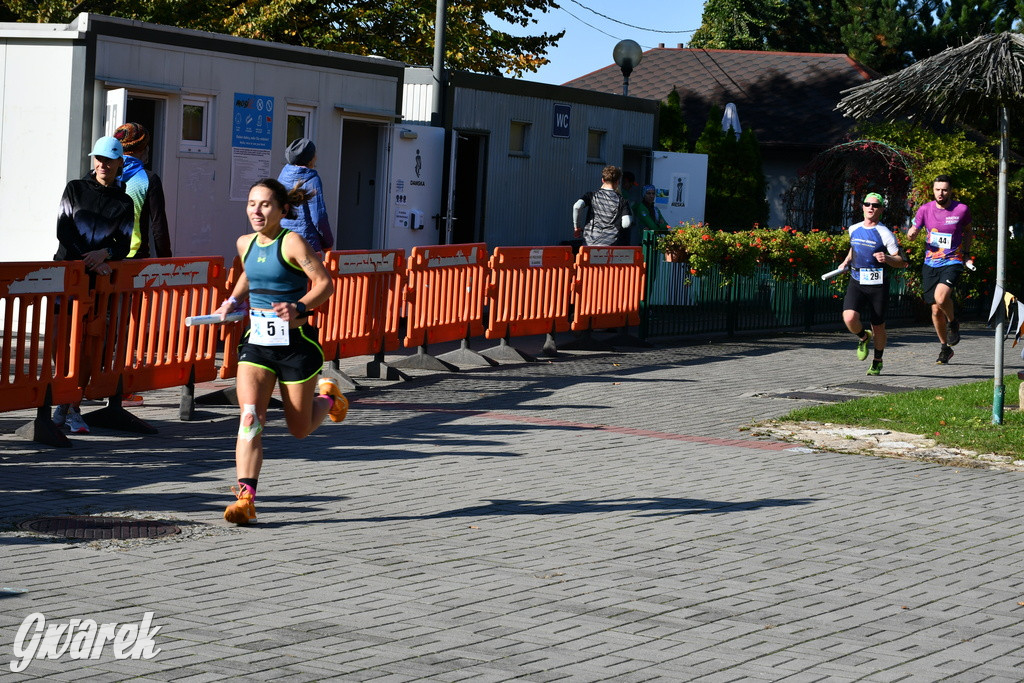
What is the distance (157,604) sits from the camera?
6012 millimetres

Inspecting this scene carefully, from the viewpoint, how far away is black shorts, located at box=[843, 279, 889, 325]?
49.4ft

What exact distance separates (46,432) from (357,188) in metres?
10.2

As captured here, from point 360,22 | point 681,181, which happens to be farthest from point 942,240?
point 360,22

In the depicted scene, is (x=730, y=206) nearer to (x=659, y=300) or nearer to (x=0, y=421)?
(x=659, y=300)

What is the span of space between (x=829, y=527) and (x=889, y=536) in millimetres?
331

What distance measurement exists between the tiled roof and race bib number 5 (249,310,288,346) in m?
27.2

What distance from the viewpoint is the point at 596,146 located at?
23.2 metres

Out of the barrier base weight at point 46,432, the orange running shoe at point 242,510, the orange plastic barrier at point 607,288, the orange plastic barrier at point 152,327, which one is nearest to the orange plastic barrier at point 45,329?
the barrier base weight at point 46,432

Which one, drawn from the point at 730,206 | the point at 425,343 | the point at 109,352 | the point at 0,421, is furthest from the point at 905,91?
the point at 730,206

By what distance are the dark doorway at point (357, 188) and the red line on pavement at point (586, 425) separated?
284 inches

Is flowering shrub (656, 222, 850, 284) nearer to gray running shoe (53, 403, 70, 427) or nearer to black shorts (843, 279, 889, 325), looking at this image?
black shorts (843, 279, 889, 325)

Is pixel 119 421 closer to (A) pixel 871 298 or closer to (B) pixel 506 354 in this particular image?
(B) pixel 506 354

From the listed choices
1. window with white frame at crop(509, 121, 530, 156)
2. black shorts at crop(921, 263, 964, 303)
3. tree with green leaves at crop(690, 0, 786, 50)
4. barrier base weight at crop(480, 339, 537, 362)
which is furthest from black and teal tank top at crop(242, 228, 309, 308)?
tree with green leaves at crop(690, 0, 786, 50)

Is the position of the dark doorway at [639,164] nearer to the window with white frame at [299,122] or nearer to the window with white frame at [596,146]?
the window with white frame at [596,146]
